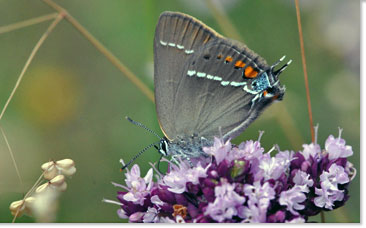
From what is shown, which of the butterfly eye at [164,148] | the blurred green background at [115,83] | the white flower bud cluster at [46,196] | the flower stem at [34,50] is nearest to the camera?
the white flower bud cluster at [46,196]

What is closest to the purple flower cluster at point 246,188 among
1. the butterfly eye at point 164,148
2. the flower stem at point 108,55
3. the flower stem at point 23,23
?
the butterfly eye at point 164,148

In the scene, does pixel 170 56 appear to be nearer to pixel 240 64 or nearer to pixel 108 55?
pixel 240 64

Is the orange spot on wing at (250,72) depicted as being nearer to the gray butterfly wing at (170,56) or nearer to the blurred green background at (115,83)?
the gray butterfly wing at (170,56)

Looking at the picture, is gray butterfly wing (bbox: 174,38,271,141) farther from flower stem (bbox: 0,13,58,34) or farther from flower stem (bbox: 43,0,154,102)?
flower stem (bbox: 0,13,58,34)

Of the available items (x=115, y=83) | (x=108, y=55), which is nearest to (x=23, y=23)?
(x=108, y=55)

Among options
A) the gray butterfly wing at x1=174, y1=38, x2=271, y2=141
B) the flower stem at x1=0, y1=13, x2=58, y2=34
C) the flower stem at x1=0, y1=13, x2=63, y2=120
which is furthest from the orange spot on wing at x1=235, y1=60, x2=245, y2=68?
the flower stem at x1=0, y1=13, x2=58, y2=34
